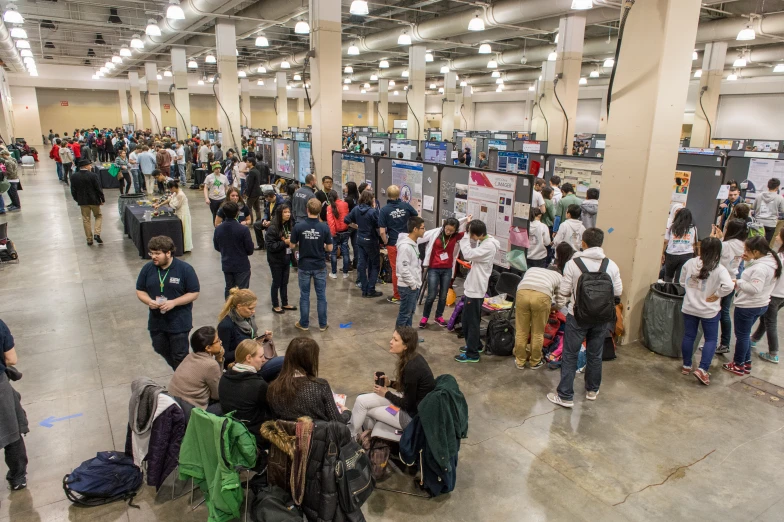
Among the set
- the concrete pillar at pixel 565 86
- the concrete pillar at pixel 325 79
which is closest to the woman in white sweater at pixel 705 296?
the concrete pillar at pixel 325 79

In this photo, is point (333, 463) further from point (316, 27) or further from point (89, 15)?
point (89, 15)

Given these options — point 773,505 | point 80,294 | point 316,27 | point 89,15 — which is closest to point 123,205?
point 80,294

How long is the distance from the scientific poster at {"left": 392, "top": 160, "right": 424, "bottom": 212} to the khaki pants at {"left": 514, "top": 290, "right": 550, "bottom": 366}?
3391 mm

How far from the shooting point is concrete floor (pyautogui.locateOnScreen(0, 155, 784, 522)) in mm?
3297

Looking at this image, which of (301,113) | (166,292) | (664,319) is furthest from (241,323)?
(301,113)

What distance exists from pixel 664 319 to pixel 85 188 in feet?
31.4

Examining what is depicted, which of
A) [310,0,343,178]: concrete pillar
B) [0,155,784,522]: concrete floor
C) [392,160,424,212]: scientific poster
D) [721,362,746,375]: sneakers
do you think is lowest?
[0,155,784,522]: concrete floor

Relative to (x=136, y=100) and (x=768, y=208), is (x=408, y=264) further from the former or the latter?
(x=136, y=100)

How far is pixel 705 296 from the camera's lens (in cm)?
479

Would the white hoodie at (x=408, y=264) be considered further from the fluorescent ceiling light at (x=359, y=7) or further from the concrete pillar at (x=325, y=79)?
the fluorescent ceiling light at (x=359, y=7)

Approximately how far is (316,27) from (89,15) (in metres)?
11.1

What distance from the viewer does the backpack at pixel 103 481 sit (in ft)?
10.6

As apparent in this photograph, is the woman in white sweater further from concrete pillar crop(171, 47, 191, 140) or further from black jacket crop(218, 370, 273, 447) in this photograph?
concrete pillar crop(171, 47, 191, 140)

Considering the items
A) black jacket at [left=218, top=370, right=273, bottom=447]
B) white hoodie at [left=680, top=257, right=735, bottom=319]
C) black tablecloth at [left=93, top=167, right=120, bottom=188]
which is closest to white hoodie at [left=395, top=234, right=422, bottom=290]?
black jacket at [left=218, top=370, right=273, bottom=447]
